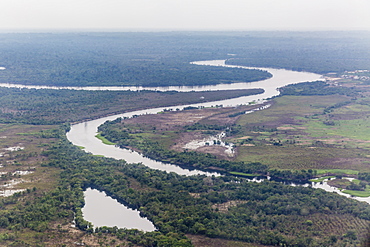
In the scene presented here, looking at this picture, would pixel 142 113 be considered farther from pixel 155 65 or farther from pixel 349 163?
pixel 155 65

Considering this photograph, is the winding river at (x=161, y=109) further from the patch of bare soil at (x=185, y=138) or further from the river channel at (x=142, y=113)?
the patch of bare soil at (x=185, y=138)

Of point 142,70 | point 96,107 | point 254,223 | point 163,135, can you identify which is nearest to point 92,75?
point 142,70

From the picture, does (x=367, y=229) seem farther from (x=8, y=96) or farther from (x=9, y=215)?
(x=8, y=96)

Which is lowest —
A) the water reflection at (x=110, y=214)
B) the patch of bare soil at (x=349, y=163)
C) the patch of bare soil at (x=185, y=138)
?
the water reflection at (x=110, y=214)

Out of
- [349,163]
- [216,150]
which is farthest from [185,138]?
[349,163]

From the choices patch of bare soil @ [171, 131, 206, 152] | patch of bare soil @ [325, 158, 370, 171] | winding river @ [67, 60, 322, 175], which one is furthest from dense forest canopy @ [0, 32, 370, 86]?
patch of bare soil @ [325, 158, 370, 171]

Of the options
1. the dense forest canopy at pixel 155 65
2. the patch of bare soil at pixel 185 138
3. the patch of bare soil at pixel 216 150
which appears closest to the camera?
the patch of bare soil at pixel 216 150

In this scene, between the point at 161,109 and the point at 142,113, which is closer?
the point at 142,113

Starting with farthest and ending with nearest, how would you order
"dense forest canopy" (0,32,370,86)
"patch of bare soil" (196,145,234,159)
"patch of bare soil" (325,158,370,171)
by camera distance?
"dense forest canopy" (0,32,370,86), "patch of bare soil" (196,145,234,159), "patch of bare soil" (325,158,370,171)

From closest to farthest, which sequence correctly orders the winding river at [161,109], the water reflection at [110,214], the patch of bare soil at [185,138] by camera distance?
the water reflection at [110,214], the winding river at [161,109], the patch of bare soil at [185,138]

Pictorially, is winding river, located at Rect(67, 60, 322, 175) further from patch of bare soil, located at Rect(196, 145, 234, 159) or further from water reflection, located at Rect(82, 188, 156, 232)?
water reflection, located at Rect(82, 188, 156, 232)

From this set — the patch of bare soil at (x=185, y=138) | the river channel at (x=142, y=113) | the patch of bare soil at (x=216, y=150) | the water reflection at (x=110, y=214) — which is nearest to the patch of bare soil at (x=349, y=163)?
the river channel at (x=142, y=113)

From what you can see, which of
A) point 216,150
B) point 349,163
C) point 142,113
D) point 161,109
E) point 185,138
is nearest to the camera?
point 349,163
